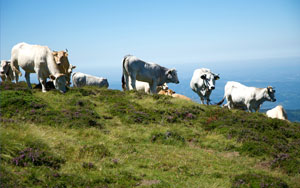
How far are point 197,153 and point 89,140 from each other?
4714 mm

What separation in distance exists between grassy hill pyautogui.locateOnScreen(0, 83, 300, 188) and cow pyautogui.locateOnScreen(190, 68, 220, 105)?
4.37m

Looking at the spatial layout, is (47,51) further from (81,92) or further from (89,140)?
(89,140)

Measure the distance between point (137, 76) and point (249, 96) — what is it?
387 inches

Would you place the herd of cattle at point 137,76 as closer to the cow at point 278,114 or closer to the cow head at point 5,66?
the cow at point 278,114

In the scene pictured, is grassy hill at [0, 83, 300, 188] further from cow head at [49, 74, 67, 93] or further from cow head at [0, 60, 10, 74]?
cow head at [0, 60, 10, 74]

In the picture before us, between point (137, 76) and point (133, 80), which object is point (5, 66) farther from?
point (137, 76)

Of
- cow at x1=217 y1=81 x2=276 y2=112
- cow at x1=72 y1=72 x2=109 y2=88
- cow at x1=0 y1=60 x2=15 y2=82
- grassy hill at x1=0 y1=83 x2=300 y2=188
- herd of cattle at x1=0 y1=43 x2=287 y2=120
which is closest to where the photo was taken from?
grassy hill at x1=0 y1=83 x2=300 y2=188

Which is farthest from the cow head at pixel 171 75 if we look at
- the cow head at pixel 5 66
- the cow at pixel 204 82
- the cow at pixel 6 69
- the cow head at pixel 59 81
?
the cow head at pixel 5 66

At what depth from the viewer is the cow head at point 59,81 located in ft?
64.2

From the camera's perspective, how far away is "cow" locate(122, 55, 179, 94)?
24125mm

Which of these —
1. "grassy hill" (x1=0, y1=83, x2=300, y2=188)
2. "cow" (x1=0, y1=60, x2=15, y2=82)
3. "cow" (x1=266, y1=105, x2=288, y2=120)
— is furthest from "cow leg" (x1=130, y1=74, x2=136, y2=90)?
"cow" (x1=0, y1=60, x2=15, y2=82)

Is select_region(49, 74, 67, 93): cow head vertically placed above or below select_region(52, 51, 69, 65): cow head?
below

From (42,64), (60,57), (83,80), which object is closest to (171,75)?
(60,57)

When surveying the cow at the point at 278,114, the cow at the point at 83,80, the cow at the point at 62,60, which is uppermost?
the cow at the point at 62,60
